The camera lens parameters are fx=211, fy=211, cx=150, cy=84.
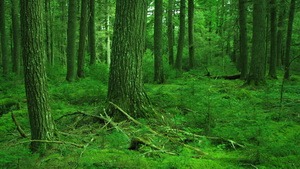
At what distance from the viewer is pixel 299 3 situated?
12.9 meters

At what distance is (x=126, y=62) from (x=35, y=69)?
1.95 meters

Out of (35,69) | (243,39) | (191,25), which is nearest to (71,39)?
(191,25)

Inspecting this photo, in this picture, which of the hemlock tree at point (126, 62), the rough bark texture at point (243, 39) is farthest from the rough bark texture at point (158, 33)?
the hemlock tree at point (126, 62)

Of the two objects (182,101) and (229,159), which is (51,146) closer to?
(229,159)

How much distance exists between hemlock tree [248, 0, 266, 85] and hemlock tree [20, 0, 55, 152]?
337 inches

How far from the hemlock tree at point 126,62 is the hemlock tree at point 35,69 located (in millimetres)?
1618

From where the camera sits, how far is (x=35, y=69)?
309cm

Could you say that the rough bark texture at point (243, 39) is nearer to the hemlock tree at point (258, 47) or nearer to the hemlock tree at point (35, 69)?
the hemlock tree at point (258, 47)

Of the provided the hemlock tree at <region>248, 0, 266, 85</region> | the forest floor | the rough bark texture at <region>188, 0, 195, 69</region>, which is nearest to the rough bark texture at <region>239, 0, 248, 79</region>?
the hemlock tree at <region>248, 0, 266, 85</region>

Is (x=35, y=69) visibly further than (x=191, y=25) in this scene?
No

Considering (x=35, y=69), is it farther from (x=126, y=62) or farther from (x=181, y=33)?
(x=181, y=33)

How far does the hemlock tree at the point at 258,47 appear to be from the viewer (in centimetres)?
926

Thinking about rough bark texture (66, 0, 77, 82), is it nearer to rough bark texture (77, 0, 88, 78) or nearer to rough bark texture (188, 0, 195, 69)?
rough bark texture (77, 0, 88, 78)

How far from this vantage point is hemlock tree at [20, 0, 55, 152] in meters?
3.04
